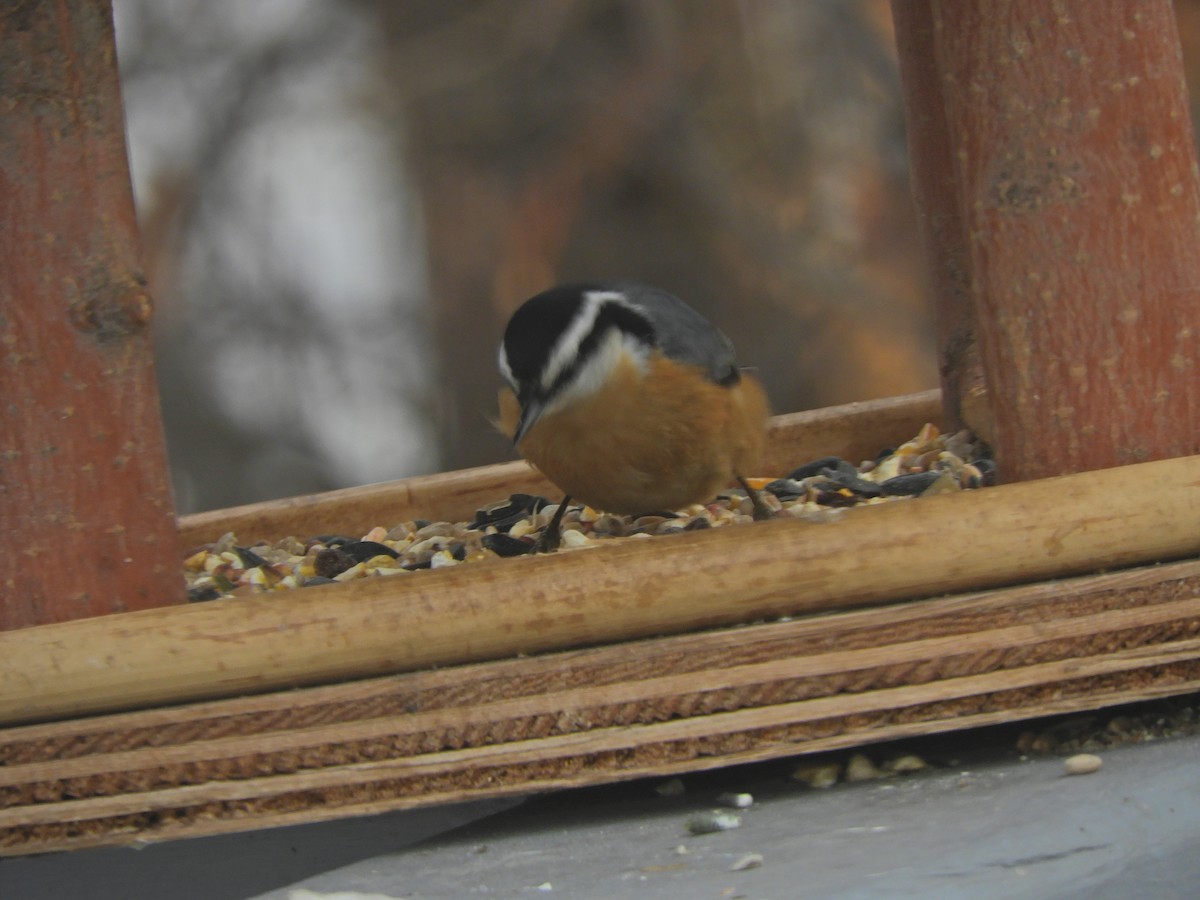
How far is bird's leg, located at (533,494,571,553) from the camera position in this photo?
10.5ft

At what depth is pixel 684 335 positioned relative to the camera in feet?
9.50

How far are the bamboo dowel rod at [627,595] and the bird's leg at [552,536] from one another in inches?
36.1

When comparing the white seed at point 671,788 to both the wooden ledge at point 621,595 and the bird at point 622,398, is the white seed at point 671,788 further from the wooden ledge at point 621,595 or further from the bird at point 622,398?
the bird at point 622,398

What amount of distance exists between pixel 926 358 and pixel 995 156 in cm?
446

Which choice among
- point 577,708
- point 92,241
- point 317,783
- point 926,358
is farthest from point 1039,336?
point 926,358

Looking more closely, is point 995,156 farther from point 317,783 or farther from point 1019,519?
point 317,783

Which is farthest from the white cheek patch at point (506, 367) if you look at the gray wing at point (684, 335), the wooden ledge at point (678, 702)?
the wooden ledge at point (678, 702)

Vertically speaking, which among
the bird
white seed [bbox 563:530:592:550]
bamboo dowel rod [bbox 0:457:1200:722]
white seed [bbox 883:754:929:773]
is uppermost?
the bird

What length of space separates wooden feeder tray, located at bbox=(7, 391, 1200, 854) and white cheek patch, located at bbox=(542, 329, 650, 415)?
0.47m

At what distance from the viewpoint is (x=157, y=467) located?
2410mm

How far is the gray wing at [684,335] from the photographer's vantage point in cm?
285

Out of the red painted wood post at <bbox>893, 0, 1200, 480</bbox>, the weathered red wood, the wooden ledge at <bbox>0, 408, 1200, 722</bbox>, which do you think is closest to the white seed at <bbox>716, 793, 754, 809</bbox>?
the wooden ledge at <bbox>0, 408, 1200, 722</bbox>

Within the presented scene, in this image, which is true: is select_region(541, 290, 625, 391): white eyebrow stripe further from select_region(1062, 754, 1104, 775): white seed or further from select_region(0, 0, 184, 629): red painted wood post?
select_region(1062, 754, 1104, 775): white seed


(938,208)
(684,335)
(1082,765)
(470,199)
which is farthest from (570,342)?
(470,199)
